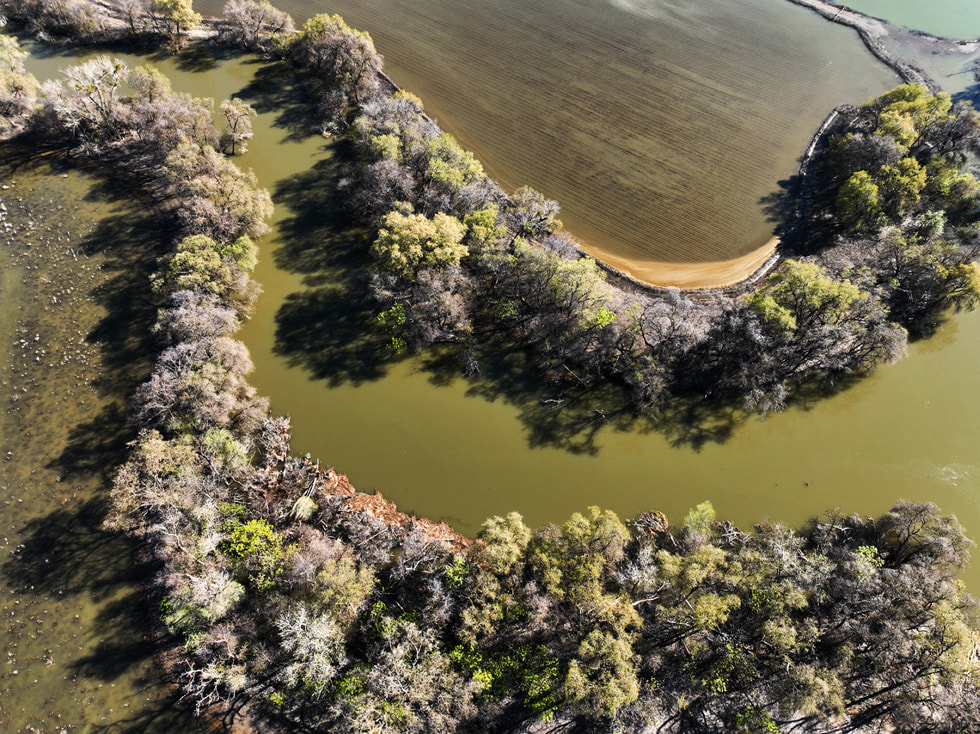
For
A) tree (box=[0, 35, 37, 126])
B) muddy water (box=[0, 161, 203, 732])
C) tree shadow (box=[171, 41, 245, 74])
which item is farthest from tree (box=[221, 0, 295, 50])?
muddy water (box=[0, 161, 203, 732])

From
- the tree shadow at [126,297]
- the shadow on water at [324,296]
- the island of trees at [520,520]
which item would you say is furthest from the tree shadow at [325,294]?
the tree shadow at [126,297]

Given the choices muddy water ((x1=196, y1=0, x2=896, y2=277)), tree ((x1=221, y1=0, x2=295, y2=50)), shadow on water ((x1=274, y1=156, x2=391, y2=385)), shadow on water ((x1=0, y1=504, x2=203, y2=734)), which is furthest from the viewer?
tree ((x1=221, y1=0, x2=295, y2=50))

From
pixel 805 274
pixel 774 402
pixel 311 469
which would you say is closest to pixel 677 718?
pixel 774 402

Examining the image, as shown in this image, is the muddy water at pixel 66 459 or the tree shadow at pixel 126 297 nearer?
the muddy water at pixel 66 459

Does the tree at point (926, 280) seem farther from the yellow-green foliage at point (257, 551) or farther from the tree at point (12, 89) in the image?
the tree at point (12, 89)

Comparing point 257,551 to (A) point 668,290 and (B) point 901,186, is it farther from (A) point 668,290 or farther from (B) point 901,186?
(B) point 901,186

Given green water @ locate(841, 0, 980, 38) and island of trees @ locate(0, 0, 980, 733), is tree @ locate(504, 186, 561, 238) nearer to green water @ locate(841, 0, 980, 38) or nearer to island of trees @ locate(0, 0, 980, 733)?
island of trees @ locate(0, 0, 980, 733)

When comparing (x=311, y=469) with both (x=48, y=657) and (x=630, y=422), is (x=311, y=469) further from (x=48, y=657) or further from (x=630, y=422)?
(x=630, y=422)
